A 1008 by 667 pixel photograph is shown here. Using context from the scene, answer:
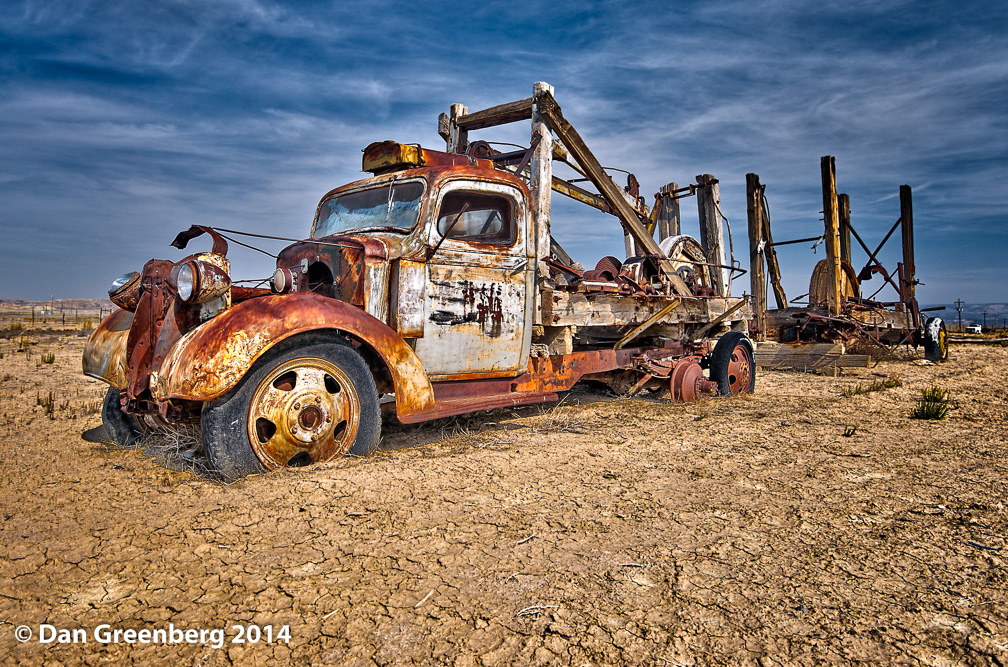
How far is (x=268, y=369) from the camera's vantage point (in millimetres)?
3520

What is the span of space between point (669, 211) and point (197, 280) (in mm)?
7053

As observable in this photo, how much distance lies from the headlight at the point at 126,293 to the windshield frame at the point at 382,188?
1.41m

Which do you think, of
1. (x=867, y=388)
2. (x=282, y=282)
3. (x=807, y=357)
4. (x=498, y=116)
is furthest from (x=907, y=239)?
(x=282, y=282)

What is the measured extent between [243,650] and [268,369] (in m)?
1.95

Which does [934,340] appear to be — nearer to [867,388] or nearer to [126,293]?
[867,388]

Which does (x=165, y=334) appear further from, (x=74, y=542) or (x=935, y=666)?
(x=935, y=666)

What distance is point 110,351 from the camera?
4422mm

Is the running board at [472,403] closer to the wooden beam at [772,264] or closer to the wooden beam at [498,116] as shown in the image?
the wooden beam at [498,116]

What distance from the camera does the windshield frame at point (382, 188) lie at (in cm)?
461

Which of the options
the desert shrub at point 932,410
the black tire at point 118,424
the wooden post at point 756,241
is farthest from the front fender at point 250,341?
the wooden post at point 756,241

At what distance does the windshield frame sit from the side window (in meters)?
0.18

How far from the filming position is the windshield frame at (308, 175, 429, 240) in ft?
15.1

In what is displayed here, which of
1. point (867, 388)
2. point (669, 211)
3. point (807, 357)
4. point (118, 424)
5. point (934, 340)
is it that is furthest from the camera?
point (934, 340)

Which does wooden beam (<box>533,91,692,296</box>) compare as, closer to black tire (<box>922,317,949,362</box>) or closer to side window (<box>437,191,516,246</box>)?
side window (<box>437,191,516,246</box>)
